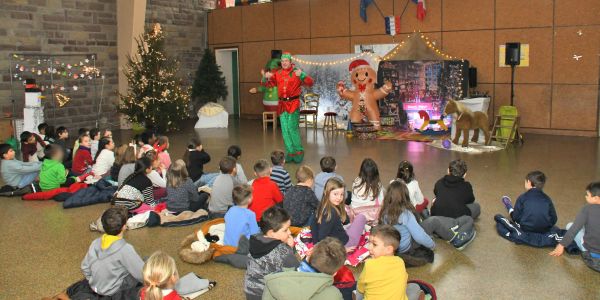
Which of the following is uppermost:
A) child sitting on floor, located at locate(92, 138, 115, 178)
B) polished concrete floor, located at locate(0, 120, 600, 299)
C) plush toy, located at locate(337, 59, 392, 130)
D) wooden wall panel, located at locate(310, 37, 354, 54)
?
wooden wall panel, located at locate(310, 37, 354, 54)

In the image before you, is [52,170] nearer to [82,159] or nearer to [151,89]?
[82,159]

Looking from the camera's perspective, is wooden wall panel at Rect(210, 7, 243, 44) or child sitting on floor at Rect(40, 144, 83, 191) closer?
child sitting on floor at Rect(40, 144, 83, 191)

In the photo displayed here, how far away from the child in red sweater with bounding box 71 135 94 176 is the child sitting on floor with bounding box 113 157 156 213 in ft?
6.70

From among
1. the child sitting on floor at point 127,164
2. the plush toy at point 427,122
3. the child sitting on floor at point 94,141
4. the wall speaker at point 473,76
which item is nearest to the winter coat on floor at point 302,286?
the child sitting on floor at point 127,164

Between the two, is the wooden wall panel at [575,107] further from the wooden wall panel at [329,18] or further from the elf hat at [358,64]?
the wooden wall panel at [329,18]

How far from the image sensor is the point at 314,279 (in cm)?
328

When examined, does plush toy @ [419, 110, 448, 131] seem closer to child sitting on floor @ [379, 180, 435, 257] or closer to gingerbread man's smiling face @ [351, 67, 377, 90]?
gingerbread man's smiling face @ [351, 67, 377, 90]

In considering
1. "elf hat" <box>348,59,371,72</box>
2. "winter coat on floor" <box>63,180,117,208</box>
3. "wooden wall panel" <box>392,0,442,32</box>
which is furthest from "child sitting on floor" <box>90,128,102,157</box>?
"wooden wall panel" <box>392,0,442,32</box>

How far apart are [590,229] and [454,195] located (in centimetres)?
124

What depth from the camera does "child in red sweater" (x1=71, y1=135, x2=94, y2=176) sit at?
8.29 m

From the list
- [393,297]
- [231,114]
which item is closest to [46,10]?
[231,114]

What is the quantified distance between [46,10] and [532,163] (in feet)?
33.9

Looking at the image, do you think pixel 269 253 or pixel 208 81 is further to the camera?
pixel 208 81

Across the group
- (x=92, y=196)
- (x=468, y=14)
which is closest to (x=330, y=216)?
(x=92, y=196)
